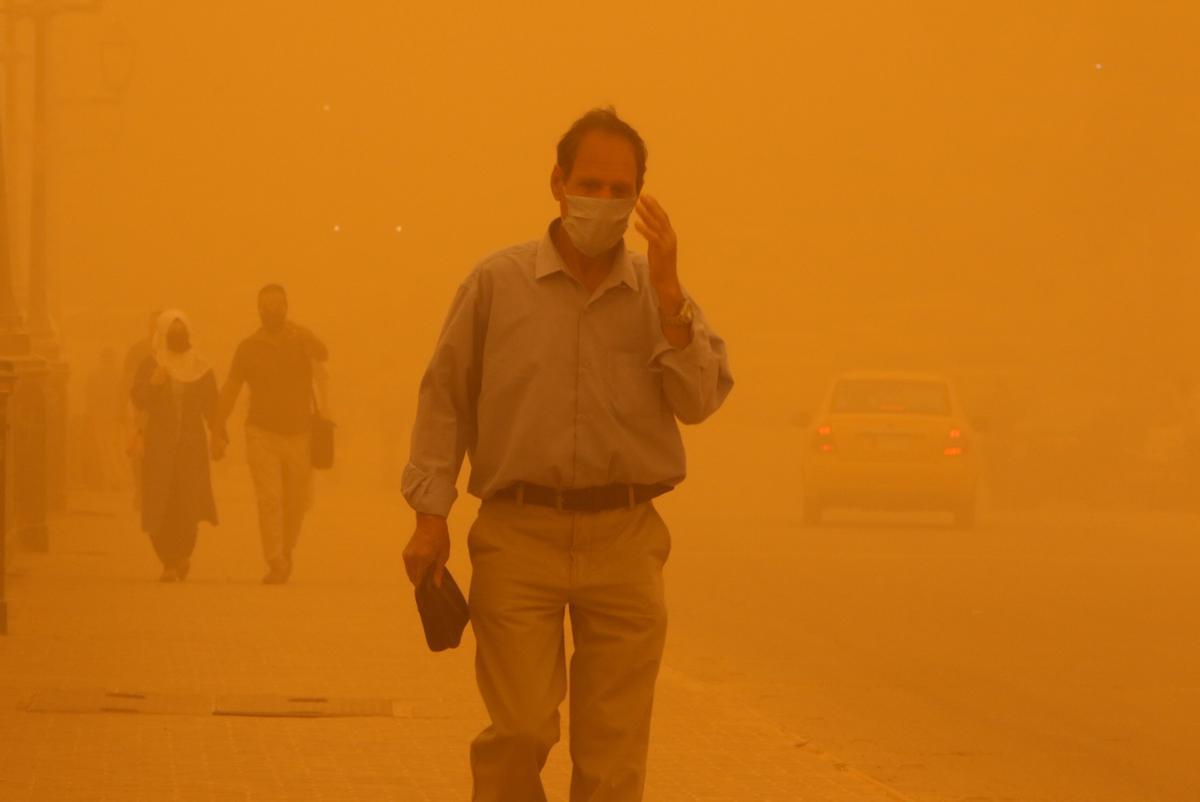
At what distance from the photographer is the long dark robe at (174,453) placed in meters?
15.9

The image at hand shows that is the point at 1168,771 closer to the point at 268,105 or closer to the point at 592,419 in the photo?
the point at 592,419

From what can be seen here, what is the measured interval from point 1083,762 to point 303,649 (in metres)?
3.91

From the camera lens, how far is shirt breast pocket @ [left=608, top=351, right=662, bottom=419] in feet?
19.3

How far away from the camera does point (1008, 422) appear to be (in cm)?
3073

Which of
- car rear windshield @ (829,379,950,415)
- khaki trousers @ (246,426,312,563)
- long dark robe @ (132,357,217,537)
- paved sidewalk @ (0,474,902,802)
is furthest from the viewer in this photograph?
car rear windshield @ (829,379,950,415)

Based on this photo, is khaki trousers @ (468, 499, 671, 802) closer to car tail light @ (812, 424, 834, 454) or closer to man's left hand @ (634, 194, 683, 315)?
man's left hand @ (634, 194, 683, 315)

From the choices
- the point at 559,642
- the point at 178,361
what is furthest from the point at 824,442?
the point at 559,642

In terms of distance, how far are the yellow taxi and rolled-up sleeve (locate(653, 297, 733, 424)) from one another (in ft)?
64.1

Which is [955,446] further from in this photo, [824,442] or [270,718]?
[270,718]

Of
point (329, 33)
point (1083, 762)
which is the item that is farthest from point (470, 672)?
point (329, 33)

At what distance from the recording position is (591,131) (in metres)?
5.88

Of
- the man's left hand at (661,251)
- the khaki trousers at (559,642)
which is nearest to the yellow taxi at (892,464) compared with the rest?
the khaki trousers at (559,642)

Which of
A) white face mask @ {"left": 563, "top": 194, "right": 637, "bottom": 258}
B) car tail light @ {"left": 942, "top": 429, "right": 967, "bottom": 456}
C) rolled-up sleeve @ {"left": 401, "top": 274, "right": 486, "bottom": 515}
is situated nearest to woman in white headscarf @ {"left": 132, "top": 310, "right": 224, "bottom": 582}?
rolled-up sleeve @ {"left": 401, "top": 274, "right": 486, "bottom": 515}

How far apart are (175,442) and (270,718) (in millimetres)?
6460
